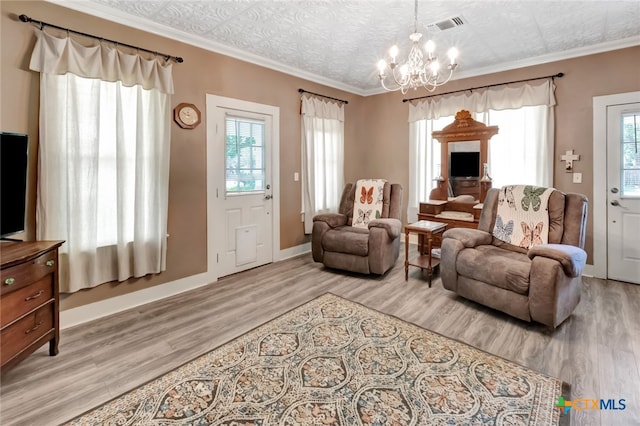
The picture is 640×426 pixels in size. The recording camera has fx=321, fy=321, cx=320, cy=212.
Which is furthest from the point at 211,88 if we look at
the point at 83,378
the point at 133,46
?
the point at 83,378

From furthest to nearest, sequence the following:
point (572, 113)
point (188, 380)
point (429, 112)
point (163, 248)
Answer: point (429, 112), point (572, 113), point (163, 248), point (188, 380)

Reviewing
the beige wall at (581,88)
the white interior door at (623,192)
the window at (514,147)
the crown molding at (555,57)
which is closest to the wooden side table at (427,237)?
the window at (514,147)

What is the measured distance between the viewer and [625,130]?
3561mm

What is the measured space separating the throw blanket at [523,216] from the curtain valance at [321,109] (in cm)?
279

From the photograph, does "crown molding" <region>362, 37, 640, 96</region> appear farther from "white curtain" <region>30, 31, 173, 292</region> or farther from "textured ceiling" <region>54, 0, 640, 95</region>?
"white curtain" <region>30, 31, 173, 292</region>

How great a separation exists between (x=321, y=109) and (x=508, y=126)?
2630mm

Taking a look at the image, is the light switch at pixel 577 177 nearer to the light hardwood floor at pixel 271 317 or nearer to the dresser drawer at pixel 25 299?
the light hardwood floor at pixel 271 317

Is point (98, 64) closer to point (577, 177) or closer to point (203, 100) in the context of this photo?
point (203, 100)

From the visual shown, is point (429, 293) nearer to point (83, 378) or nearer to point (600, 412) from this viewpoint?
point (600, 412)

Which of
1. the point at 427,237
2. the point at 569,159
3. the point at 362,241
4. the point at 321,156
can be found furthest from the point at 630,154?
the point at 321,156

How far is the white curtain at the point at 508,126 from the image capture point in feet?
13.1

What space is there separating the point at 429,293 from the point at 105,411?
9.20 ft

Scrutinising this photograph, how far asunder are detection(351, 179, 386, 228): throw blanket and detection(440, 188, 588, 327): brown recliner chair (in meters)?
1.27

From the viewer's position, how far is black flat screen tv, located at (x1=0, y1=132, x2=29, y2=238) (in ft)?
6.59
